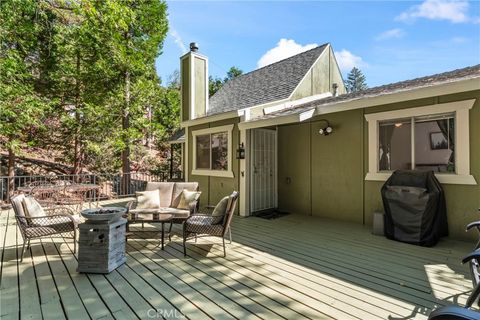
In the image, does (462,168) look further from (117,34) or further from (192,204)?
(117,34)

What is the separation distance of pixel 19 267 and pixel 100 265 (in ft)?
4.04

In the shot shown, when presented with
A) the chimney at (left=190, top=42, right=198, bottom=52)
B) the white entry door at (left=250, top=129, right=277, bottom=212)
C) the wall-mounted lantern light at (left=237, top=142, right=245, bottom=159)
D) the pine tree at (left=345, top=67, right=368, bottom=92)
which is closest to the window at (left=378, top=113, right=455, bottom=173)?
the white entry door at (left=250, top=129, right=277, bottom=212)

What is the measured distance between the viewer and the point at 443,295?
273cm

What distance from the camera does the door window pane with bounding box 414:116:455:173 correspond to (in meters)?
4.66

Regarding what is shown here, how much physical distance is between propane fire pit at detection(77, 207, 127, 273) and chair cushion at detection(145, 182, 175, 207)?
2133mm

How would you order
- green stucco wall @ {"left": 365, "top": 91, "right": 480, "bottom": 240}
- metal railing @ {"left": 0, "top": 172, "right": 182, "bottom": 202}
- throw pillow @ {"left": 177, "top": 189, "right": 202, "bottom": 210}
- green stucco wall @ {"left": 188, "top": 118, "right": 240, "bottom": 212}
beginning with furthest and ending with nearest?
1. metal railing @ {"left": 0, "top": 172, "right": 182, "bottom": 202}
2. green stucco wall @ {"left": 188, "top": 118, "right": 240, "bottom": 212}
3. throw pillow @ {"left": 177, "top": 189, "right": 202, "bottom": 210}
4. green stucco wall @ {"left": 365, "top": 91, "right": 480, "bottom": 240}

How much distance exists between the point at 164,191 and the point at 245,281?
3.18 metres

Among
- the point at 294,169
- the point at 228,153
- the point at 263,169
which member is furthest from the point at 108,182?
the point at 294,169

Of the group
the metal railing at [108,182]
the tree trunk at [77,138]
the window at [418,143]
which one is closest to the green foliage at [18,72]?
the tree trunk at [77,138]

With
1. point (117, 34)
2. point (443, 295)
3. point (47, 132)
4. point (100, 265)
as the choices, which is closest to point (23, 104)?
point (47, 132)

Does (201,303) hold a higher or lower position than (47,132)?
lower

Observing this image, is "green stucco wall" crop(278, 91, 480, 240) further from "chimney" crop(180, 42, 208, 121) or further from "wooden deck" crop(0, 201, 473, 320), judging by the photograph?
"chimney" crop(180, 42, 208, 121)

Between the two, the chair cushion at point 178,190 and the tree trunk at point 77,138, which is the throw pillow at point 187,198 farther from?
the tree trunk at point 77,138

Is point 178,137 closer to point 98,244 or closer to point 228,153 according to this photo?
point 228,153
